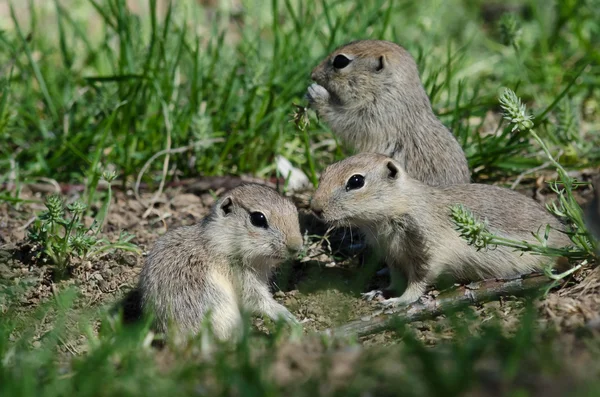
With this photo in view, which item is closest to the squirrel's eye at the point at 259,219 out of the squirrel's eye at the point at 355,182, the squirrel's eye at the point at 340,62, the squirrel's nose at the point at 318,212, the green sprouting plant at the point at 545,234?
the squirrel's nose at the point at 318,212

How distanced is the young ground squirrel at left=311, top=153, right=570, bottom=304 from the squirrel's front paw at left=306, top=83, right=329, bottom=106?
1.01 m

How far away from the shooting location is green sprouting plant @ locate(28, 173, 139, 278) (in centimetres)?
551


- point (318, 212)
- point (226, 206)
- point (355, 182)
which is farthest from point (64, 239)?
point (355, 182)

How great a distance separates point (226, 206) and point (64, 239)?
1072 mm

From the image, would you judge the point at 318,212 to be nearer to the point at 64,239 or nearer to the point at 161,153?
the point at 64,239

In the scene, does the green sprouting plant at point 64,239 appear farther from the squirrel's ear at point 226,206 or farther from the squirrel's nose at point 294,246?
the squirrel's nose at point 294,246

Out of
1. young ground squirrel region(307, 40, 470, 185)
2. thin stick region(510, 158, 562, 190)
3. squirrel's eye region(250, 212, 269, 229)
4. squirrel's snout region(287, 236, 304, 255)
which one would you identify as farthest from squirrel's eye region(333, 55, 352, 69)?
squirrel's snout region(287, 236, 304, 255)

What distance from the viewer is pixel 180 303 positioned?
518 cm

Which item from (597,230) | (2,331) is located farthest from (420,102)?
(2,331)

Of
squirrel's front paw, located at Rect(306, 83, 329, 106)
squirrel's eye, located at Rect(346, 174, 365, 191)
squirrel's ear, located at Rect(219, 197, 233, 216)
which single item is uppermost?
squirrel's front paw, located at Rect(306, 83, 329, 106)

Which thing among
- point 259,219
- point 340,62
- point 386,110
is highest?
point 340,62

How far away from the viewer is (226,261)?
5.54 metres

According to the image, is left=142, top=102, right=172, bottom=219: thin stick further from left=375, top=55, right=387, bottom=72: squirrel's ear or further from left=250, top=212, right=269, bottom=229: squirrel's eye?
left=375, top=55, right=387, bottom=72: squirrel's ear

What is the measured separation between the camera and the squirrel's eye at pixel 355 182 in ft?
18.9
